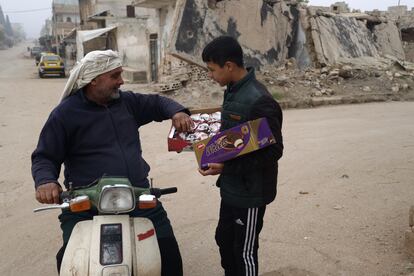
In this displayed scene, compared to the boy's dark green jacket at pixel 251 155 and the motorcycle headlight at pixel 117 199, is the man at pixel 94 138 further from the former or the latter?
the motorcycle headlight at pixel 117 199

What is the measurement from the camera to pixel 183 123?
2.50m

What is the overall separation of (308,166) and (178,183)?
5.86ft

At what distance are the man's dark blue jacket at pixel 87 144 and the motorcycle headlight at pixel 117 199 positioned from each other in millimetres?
545

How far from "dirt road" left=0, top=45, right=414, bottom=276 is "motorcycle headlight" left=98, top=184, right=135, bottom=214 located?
1.53 meters

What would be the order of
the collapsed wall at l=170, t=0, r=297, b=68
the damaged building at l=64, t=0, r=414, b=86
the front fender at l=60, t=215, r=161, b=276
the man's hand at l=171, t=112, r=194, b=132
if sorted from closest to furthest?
the front fender at l=60, t=215, r=161, b=276 < the man's hand at l=171, t=112, r=194, b=132 < the collapsed wall at l=170, t=0, r=297, b=68 < the damaged building at l=64, t=0, r=414, b=86

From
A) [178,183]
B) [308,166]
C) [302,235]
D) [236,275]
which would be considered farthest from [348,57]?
[236,275]

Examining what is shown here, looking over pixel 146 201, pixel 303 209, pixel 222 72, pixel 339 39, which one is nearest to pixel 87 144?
pixel 146 201

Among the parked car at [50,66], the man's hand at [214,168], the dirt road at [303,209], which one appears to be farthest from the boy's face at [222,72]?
the parked car at [50,66]

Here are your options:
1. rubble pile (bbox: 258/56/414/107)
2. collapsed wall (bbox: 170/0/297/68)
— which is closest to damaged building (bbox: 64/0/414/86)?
collapsed wall (bbox: 170/0/297/68)

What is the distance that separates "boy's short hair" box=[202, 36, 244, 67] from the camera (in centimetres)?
226

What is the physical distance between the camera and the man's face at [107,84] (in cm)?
245

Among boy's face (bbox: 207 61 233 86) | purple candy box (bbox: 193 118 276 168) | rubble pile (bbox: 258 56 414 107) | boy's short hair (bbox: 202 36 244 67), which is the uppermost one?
boy's short hair (bbox: 202 36 244 67)

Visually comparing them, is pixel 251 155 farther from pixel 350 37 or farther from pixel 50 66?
pixel 50 66

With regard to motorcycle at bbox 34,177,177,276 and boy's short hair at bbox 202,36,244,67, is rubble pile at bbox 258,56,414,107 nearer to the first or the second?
boy's short hair at bbox 202,36,244,67
